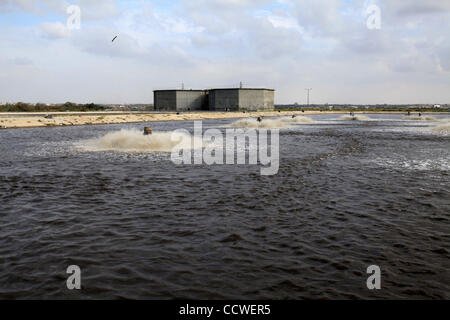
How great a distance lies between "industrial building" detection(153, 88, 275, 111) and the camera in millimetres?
124562

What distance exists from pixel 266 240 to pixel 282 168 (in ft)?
35.8

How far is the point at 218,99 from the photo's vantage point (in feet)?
413

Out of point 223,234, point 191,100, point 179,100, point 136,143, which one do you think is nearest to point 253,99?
point 191,100

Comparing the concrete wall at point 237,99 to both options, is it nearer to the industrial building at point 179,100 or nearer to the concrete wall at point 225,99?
the concrete wall at point 225,99

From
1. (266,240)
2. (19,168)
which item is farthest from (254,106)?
(266,240)

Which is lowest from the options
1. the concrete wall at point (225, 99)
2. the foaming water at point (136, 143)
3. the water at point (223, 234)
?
the water at point (223, 234)

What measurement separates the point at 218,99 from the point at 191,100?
10899 mm

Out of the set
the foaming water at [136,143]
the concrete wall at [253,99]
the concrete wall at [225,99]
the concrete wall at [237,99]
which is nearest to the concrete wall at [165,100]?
the concrete wall at [237,99]

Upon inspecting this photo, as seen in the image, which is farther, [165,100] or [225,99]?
[165,100]

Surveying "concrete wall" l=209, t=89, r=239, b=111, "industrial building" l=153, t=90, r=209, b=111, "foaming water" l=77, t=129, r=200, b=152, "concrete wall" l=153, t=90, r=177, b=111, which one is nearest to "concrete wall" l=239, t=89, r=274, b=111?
"concrete wall" l=209, t=89, r=239, b=111

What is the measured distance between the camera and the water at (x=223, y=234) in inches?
263

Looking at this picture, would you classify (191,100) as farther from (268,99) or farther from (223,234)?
(223,234)

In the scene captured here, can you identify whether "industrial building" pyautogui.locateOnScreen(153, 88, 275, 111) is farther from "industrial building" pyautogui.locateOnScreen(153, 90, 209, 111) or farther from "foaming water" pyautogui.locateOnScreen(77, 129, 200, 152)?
"foaming water" pyautogui.locateOnScreen(77, 129, 200, 152)

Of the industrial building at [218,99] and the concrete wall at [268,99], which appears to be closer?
the industrial building at [218,99]
